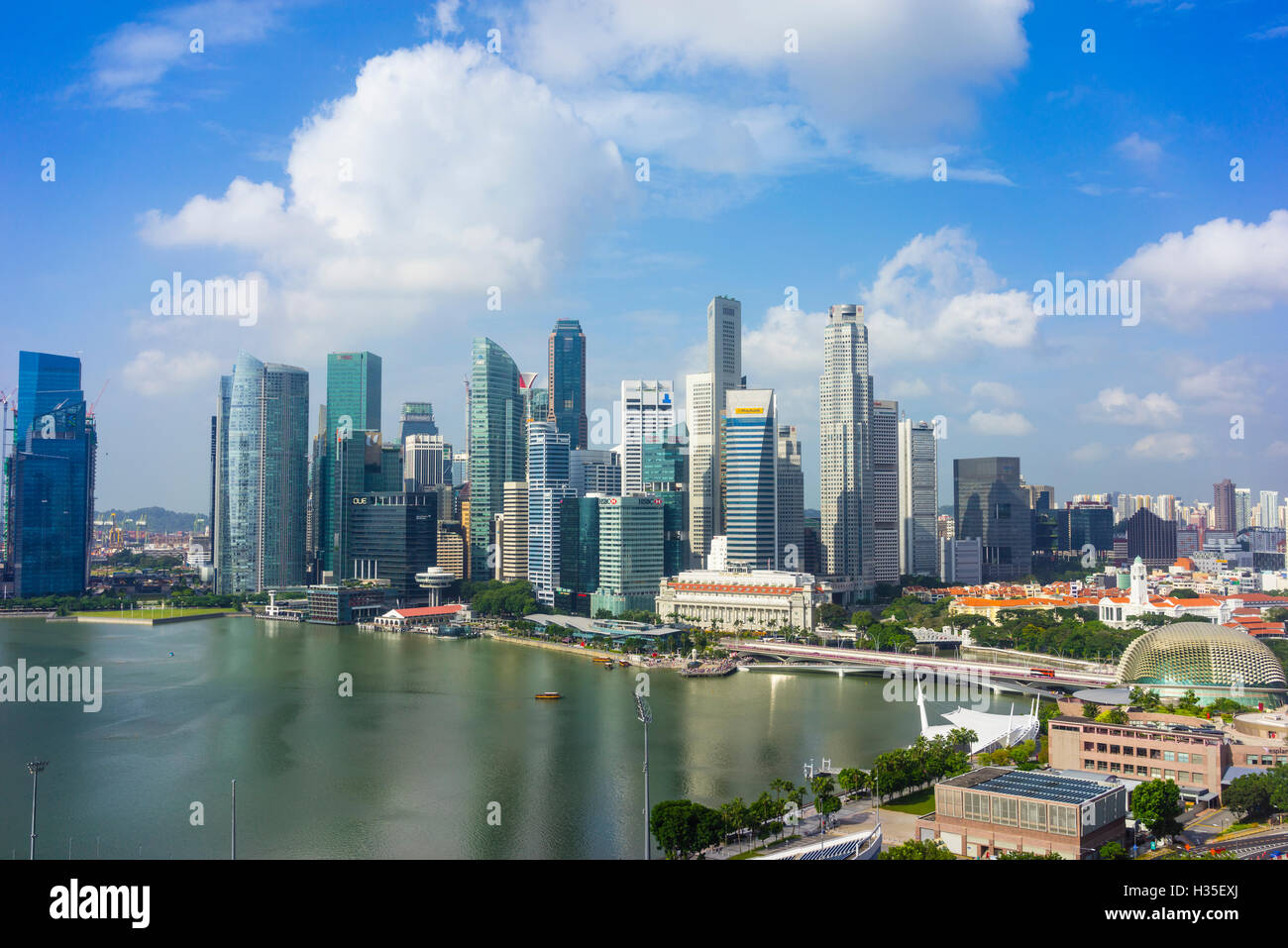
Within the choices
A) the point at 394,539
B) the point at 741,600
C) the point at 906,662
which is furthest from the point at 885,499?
the point at 394,539

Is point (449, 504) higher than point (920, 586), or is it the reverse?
point (449, 504)

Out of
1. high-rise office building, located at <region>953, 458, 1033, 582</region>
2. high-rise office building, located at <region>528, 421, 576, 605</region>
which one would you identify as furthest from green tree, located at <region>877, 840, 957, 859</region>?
high-rise office building, located at <region>953, 458, 1033, 582</region>

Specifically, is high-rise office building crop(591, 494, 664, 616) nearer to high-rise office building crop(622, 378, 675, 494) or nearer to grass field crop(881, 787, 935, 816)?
high-rise office building crop(622, 378, 675, 494)

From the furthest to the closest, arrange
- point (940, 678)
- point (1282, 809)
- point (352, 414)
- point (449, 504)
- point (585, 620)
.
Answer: point (352, 414)
point (449, 504)
point (585, 620)
point (940, 678)
point (1282, 809)

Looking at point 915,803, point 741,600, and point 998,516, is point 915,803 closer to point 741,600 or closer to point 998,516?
point 741,600
